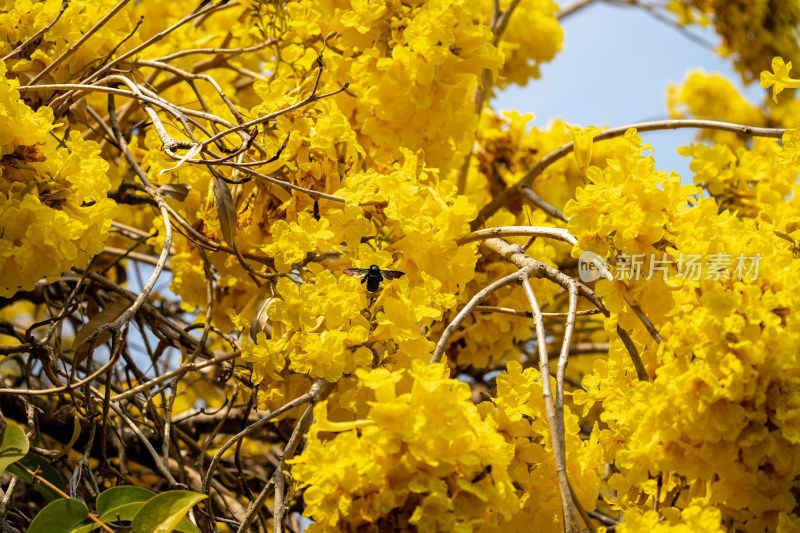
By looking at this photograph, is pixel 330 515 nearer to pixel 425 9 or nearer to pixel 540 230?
pixel 540 230

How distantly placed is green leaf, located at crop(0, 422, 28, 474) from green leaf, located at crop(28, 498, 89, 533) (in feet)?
0.23

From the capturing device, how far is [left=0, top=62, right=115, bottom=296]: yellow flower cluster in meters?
1.01

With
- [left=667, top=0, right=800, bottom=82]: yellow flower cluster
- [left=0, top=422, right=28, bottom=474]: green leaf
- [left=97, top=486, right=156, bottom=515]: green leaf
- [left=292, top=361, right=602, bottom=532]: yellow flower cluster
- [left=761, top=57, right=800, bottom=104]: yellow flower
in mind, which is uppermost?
[left=667, top=0, right=800, bottom=82]: yellow flower cluster

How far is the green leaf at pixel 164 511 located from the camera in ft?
2.95

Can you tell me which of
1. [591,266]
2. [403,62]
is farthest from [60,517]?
[403,62]

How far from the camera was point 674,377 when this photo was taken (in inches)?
34.6

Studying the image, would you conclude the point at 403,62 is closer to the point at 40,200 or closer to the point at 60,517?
the point at 40,200

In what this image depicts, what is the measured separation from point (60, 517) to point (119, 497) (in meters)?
0.07

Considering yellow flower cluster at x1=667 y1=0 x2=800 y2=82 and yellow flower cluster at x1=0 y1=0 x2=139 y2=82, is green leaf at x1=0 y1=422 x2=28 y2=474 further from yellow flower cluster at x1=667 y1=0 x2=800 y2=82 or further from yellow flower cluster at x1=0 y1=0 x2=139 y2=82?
yellow flower cluster at x1=667 y1=0 x2=800 y2=82

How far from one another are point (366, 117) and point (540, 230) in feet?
1.46

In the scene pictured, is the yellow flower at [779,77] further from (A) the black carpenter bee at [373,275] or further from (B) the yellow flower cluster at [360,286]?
(A) the black carpenter bee at [373,275]

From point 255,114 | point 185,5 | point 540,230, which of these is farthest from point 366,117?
point 185,5

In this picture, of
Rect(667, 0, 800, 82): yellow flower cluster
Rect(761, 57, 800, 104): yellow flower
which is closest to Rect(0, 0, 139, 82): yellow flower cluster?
Rect(761, 57, 800, 104): yellow flower

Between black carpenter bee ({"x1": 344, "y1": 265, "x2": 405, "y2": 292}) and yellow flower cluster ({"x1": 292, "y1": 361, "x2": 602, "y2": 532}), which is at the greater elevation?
black carpenter bee ({"x1": 344, "y1": 265, "x2": 405, "y2": 292})
